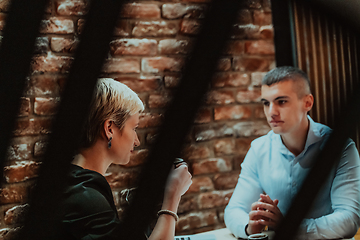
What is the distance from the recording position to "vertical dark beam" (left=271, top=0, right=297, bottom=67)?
1711 millimetres

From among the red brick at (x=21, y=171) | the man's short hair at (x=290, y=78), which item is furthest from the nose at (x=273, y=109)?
the red brick at (x=21, y=171)

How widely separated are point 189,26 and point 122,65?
397 mm

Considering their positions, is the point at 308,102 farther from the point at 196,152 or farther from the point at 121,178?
the point at 121,178

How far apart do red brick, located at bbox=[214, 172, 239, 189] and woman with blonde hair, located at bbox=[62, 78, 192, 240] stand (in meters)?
0.63

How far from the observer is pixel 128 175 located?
146cm

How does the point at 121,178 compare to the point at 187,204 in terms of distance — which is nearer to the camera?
the point at 121,178

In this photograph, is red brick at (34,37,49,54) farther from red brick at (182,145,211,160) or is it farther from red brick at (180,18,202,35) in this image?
red brick at (182,145,211,160)

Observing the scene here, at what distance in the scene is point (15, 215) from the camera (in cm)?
130

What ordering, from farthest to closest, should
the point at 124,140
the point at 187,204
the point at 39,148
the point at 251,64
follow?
1. the point at 251,64
2. the point at 187,204
3. the point at 39,148
4. the point at 124,140

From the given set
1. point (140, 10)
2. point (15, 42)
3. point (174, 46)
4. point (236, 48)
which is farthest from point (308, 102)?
point (15, 42)

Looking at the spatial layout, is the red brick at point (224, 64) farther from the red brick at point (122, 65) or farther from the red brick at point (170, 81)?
the red brick at point (122, 65)

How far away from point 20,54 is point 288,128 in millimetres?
1186

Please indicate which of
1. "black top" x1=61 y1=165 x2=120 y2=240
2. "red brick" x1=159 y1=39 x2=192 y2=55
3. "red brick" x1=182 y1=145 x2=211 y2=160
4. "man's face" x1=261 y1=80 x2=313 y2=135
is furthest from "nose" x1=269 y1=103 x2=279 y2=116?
"black top" x1=61 y1=165 x2=120 y2=240

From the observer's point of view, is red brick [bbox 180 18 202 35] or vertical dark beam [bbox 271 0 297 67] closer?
red brick [bbox 180 18 202 35]
